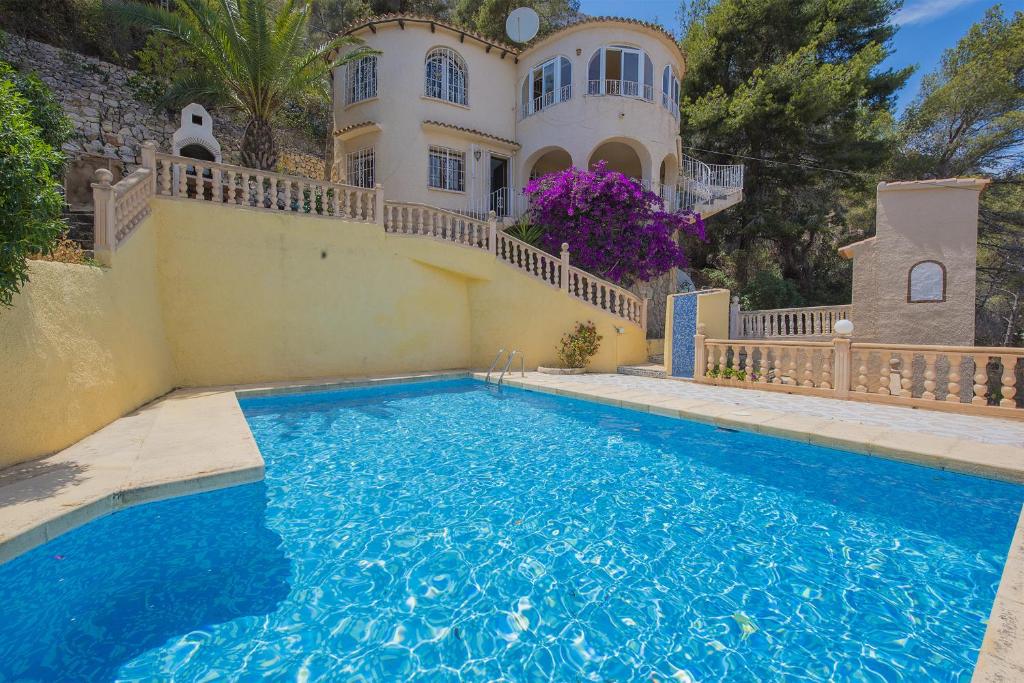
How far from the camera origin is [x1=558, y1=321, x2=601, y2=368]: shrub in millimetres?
12234

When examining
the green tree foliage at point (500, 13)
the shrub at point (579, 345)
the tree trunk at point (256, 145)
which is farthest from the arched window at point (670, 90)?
the tree trunk at point (256, 145)

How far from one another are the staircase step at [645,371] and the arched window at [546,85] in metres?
10.7

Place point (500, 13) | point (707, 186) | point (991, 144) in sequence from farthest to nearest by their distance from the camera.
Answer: point (500, 13), point (707, 186), point (991, 144)

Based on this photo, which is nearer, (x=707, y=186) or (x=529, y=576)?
(x=529, y=576)

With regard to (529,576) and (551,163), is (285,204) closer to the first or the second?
(529,576)

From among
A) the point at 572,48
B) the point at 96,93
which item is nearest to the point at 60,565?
the point at 96,93

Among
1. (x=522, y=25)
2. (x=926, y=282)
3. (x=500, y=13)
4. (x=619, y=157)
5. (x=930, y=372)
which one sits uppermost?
(x=500, y=13)

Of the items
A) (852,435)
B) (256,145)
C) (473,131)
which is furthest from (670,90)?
(852,435)

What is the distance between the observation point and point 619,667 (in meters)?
2.52

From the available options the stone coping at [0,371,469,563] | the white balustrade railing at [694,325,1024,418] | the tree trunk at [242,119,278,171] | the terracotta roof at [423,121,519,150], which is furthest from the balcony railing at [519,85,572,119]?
the stone coping at [0,371,469,563]

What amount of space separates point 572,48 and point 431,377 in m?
13.3

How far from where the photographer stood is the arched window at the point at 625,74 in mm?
16547

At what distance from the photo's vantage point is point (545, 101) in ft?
57.5

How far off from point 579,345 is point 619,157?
10.9m
